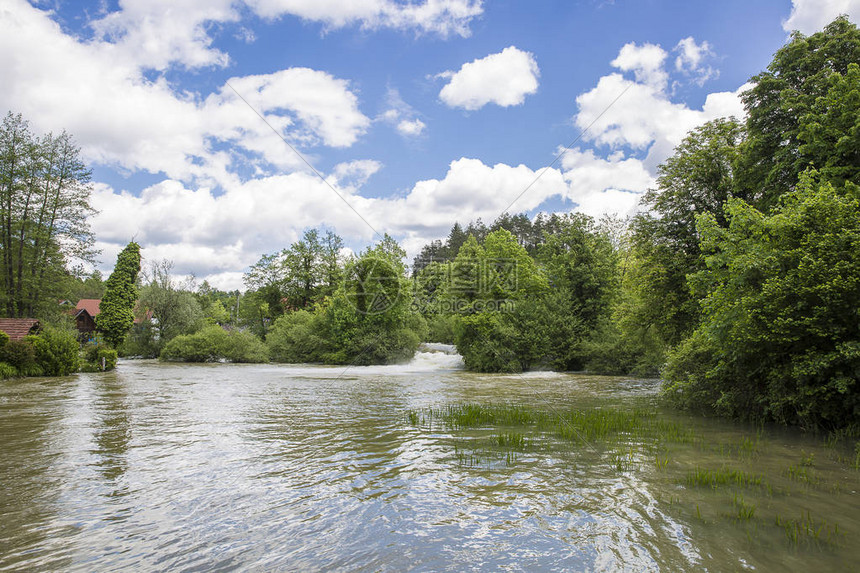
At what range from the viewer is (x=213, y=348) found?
134 feet

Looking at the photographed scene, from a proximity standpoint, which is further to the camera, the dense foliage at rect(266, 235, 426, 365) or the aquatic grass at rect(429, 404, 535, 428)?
the dense foliage at rect(266, 235, 426, 365)

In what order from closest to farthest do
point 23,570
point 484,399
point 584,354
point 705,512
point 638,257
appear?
point 23,570
point 705,512
point 484,399
point 638,257
point 584,354

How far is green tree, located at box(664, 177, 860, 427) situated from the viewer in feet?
28.9

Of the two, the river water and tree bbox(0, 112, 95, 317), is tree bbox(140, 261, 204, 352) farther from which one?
the river water

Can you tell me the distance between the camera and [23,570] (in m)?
3.86

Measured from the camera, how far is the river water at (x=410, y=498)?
423cm

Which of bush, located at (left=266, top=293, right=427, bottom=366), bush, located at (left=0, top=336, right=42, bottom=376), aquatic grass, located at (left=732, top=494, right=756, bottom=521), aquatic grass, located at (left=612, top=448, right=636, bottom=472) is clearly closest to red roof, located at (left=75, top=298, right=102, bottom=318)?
bush, located at (left=266, top=293, right=427, bottom=366)

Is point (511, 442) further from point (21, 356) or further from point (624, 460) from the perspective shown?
point (21, 356)

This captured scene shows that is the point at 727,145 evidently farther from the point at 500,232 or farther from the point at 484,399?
the point at 500,232

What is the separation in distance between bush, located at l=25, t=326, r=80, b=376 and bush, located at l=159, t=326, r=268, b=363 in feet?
46.3

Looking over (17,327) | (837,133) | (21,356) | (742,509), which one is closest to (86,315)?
(17,327)

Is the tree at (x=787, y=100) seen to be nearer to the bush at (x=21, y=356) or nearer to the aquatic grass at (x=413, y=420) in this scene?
the aquatic grass at (x=413, y=420)

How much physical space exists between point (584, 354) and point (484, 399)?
58.5 ft

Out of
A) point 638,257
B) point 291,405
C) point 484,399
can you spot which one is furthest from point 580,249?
point 291,405
